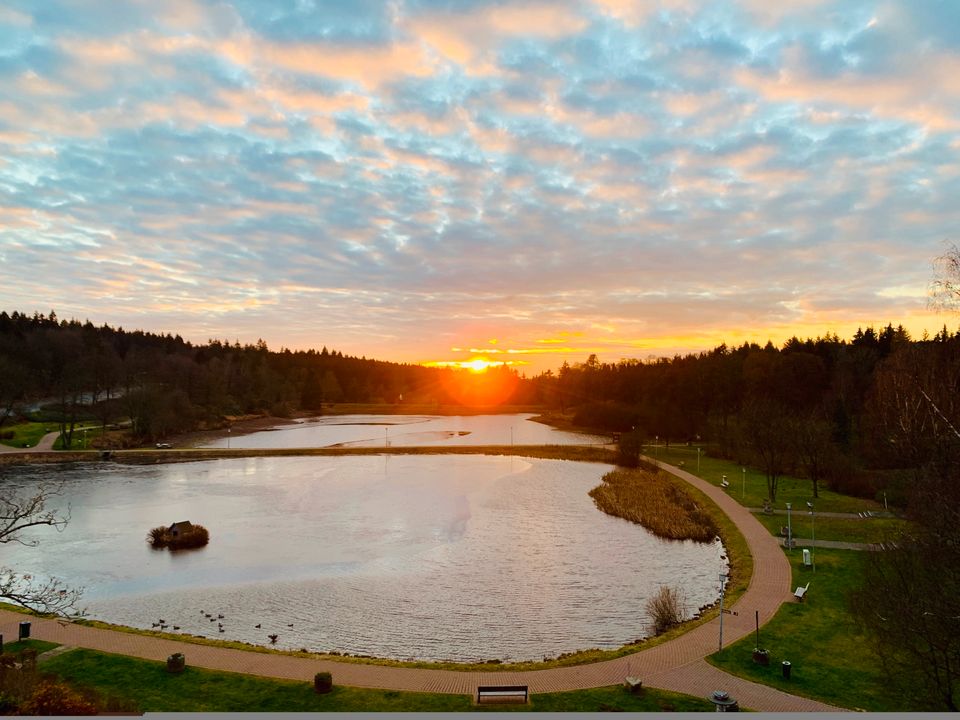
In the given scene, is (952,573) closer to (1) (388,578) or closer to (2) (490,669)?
(2) (490,669)

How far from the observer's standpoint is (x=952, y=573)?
39.9 ft

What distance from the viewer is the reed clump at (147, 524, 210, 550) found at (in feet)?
109

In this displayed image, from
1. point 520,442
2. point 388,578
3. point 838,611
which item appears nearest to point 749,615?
point 838,611

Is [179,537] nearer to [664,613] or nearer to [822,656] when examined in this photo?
[664,613]

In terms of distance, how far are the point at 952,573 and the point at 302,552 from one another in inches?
1094

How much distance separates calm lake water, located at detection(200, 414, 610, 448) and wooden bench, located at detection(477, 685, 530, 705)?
67736 mm

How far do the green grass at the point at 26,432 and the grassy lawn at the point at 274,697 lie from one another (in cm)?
6790

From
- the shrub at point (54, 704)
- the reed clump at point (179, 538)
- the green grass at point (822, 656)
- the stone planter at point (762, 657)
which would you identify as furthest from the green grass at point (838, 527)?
the reed clump at point (179, 538)

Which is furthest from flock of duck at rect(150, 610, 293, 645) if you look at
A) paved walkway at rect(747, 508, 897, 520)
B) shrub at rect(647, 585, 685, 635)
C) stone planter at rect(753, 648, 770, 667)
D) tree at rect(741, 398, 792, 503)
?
tree at rect(741, 398, 792, 503)

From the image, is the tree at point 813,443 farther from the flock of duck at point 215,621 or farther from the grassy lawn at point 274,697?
the flock of duck at point 215,621

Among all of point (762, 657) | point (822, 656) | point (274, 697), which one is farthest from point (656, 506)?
point (274, 697)

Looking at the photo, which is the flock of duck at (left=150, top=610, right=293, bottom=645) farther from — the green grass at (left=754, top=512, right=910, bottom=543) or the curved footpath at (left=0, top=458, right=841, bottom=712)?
the green grass at (left=754, top=512, right=910, bottom=543)

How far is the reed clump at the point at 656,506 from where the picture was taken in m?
36.3

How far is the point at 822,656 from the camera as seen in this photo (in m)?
18.2
